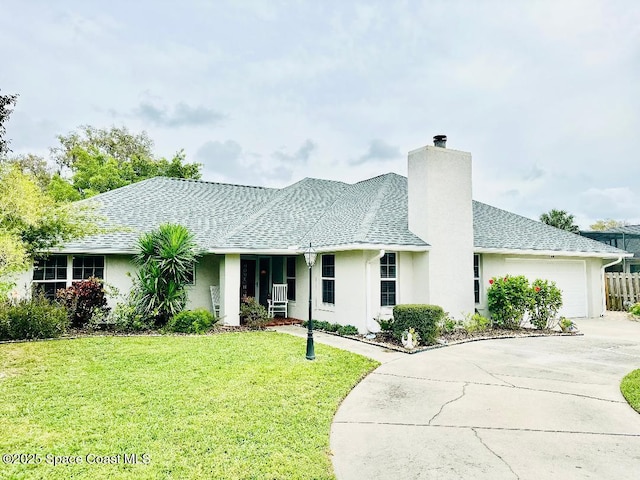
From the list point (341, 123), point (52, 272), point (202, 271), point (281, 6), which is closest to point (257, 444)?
point (202, 271)

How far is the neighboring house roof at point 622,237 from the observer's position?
24812 mm

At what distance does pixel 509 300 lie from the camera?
40.0 ft

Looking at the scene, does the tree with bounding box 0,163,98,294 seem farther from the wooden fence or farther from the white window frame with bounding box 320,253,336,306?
the wooden fence

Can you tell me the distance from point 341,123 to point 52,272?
41.9 feet

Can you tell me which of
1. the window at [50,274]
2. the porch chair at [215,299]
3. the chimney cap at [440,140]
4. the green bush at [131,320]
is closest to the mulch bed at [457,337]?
the porch chair at [215,299]

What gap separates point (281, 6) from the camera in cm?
1227

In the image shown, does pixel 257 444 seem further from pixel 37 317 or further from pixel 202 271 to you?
pixel 202 271

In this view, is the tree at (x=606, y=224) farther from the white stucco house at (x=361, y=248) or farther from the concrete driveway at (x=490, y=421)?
the concrete driveway at (x=490, y=421)

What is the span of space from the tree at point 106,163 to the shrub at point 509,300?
24.0 metres

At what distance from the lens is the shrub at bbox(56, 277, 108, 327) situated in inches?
454

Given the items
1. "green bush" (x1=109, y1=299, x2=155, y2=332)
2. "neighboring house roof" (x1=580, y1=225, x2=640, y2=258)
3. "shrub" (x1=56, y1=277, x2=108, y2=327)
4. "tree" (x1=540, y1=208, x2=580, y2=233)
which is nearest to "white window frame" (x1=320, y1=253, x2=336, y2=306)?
"green bush" (x1=109, y1=299, x2=155, y2=332)

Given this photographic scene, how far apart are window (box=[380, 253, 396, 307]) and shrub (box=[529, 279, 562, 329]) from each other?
4.26 m

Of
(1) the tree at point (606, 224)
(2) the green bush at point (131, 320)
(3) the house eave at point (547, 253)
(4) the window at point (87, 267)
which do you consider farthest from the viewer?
(1) the tree at point (606, 224)

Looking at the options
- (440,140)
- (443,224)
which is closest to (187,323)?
(443,224)
